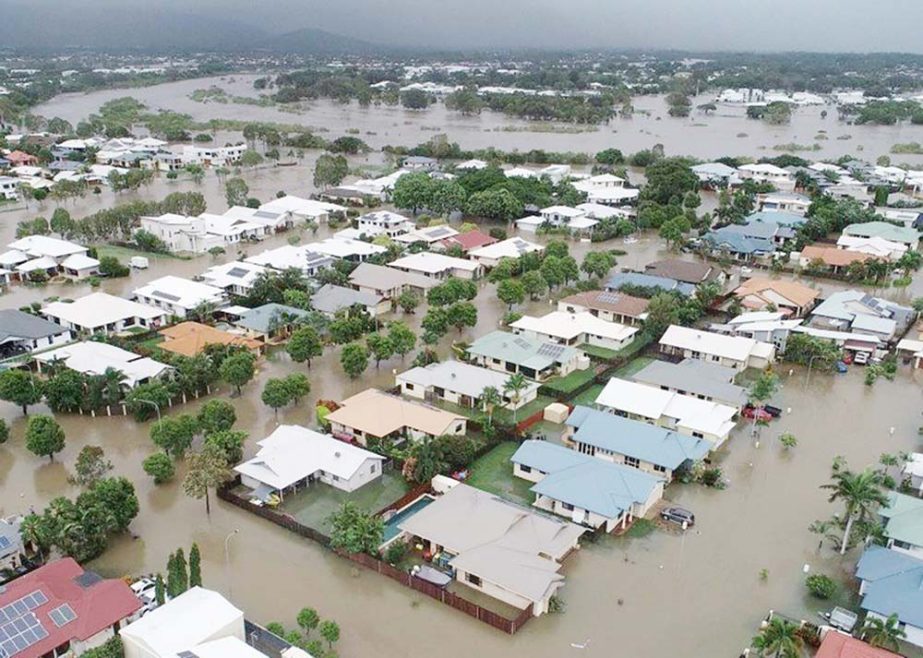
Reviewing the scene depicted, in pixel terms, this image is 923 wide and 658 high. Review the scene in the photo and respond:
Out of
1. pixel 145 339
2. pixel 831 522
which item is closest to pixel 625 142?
pixel 145 339

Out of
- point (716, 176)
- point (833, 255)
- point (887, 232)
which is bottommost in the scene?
point (833, 255)

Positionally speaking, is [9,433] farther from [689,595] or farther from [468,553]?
[689,595]

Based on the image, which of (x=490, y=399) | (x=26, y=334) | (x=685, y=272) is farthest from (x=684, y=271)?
(x=26, y=334)

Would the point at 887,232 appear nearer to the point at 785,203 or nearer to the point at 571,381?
the point at 785,203

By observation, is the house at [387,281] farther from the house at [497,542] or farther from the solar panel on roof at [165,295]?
the house at [497,542]

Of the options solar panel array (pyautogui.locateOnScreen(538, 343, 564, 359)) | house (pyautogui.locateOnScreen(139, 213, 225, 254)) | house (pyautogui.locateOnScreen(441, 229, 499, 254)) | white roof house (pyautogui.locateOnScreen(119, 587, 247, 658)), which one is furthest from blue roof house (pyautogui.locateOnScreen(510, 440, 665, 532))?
house (pyautogui.locateOnScreen(139, 213, 225, 254))

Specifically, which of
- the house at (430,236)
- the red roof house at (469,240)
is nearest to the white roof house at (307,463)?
the red roof house at (469,240)

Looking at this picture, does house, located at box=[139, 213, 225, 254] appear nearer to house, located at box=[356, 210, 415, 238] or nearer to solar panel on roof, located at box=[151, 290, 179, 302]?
house, located at box=[356, 210, 415, 238]
